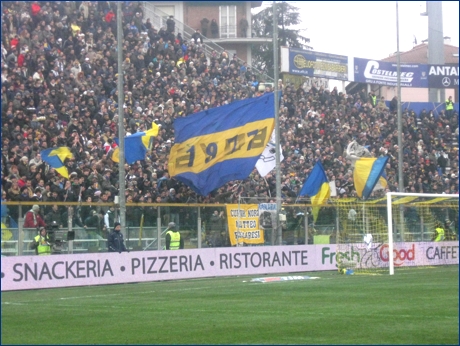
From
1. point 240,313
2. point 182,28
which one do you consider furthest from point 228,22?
point 240,313

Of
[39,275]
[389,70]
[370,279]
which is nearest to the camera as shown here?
[39,275]

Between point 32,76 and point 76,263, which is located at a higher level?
point 32,76

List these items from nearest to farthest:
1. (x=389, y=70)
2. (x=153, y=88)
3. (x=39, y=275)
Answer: (x=39, y=275)
(x=153, y=88)
(x=389, y=70)

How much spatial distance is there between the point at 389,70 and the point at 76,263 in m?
35.5

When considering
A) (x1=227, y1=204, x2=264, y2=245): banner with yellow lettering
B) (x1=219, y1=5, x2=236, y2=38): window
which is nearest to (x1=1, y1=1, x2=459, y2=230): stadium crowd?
(x1=227, y1=204, x2=264, y2=245): banner with yellow lettering

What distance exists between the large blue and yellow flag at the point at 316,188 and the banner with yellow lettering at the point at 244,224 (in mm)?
2332

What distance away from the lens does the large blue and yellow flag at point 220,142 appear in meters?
30.1

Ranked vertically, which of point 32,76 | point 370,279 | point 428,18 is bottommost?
point 370,279

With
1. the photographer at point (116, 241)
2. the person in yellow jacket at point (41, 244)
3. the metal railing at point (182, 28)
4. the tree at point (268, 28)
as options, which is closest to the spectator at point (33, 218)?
the person in yellow jacket at point (41, 244)

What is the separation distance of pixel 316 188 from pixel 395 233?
374 cm

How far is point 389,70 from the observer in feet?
182

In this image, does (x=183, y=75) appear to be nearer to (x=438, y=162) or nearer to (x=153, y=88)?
(x=153, y=88)

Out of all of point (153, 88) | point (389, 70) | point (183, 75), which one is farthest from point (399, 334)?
point (389, 70)

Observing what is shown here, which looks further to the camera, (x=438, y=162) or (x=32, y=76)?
(x=438, y=162)
